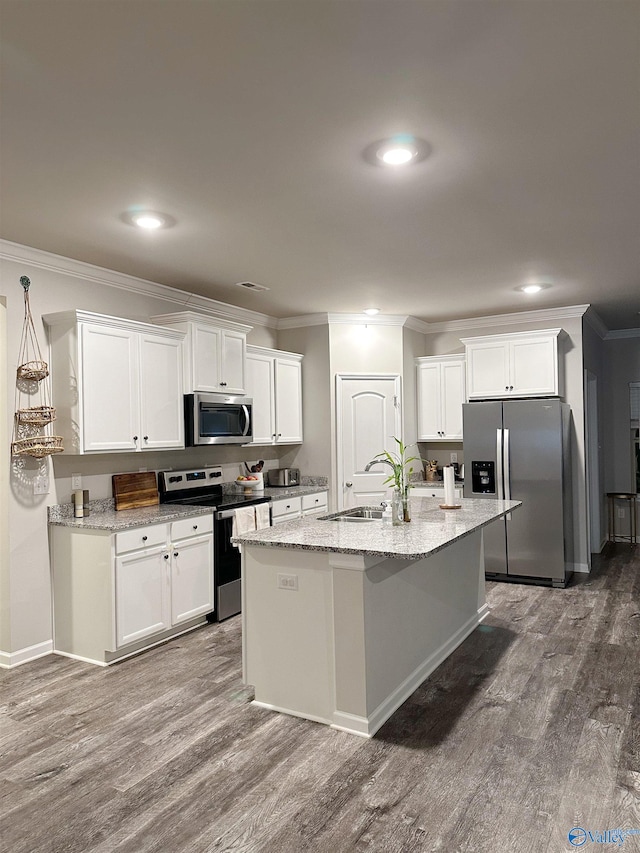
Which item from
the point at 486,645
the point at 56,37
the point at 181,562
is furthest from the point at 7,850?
the point at 486,645

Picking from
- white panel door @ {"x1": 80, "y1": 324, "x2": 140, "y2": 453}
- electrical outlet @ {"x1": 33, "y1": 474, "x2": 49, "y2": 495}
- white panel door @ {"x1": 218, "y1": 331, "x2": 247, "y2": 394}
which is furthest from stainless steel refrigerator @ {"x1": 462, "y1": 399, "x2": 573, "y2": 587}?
electrical outlet @ {"x1": 33, "y1": 474, "x2": 49, "y2": 495}

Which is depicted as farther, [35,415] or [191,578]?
[191,578]

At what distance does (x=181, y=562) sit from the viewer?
4211 mm

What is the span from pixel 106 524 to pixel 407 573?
73.1 inches

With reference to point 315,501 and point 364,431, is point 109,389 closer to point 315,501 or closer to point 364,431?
point 315,501

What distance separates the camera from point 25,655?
12.6 ft

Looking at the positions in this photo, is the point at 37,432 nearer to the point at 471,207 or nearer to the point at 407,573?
the point at 407,573

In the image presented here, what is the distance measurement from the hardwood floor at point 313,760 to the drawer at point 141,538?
72 cm

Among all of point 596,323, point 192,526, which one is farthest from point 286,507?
point 596,323

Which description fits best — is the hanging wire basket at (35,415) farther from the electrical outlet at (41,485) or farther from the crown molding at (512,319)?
the crown molding at (512,319)

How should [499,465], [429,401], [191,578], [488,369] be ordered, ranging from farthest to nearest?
[429,401] < [488,369] < [499,465] < [191,578]

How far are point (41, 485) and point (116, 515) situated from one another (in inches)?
20.5

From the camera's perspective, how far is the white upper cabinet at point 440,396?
6.48 m

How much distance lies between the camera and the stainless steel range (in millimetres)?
4546
